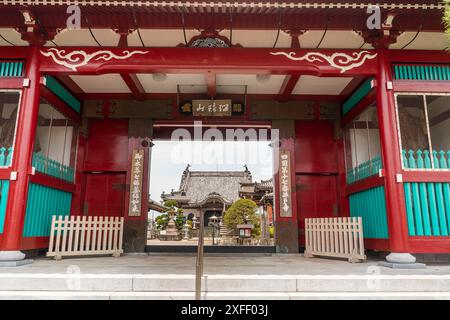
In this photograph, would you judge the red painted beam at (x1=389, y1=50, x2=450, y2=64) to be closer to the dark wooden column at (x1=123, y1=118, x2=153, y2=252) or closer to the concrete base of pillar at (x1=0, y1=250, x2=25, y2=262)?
the dark wooden column at (x1=123, y1=118, x2=153, y2=252)

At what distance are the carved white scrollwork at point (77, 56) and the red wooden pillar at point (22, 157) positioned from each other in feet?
0.94

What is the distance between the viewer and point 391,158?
5.62 metres

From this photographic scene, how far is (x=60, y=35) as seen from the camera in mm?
6254

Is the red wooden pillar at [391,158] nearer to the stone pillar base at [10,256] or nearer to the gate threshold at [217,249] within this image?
the gate threshold at [217,249]

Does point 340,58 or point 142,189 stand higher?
point 340,58

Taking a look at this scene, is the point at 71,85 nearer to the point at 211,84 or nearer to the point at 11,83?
the point at 11,83

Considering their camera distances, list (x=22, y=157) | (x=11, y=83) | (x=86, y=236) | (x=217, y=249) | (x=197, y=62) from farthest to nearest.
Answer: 1. (x=217, y=249)
2. (x=86, y=236)
3. (x=197, y=62)
4. (x=11, y=83)
5. (x=22, y=157)

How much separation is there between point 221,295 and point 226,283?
0.23m

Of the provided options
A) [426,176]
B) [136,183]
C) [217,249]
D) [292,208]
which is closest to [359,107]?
[426,176]

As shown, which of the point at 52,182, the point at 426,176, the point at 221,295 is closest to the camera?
the point at 221,295

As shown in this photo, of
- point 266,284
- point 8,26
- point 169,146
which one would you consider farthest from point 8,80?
point 266,284

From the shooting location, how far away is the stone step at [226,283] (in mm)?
3895

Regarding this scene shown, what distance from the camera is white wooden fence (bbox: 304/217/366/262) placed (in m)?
6.13
